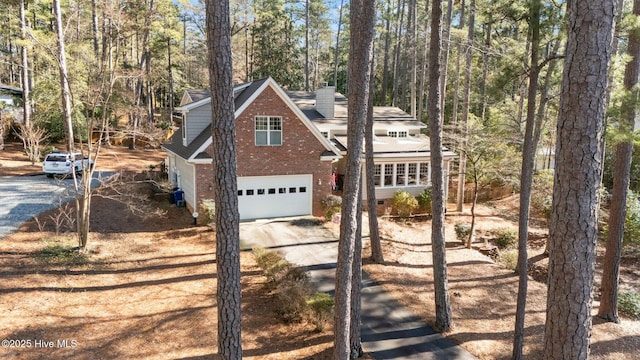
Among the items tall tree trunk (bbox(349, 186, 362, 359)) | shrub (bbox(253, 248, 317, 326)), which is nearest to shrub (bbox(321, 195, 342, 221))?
shrub (bbox(253, 248, 317, 326))

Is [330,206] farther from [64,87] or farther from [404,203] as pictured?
[64,87]

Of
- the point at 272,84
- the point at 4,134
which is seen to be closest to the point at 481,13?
the point at 272,84

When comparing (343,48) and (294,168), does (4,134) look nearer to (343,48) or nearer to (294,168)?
(294,168)

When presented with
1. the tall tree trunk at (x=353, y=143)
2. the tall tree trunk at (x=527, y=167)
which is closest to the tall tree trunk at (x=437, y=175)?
the tall tree trunk at (x=527, y=167)

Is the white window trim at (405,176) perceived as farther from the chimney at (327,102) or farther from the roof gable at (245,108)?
the chimney at (327,102)

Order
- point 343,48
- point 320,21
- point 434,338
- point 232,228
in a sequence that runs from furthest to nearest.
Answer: point 343,48 < point 320,21 < point 434,338 < point 232,228

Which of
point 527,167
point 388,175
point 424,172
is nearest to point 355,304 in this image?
point 527,167
